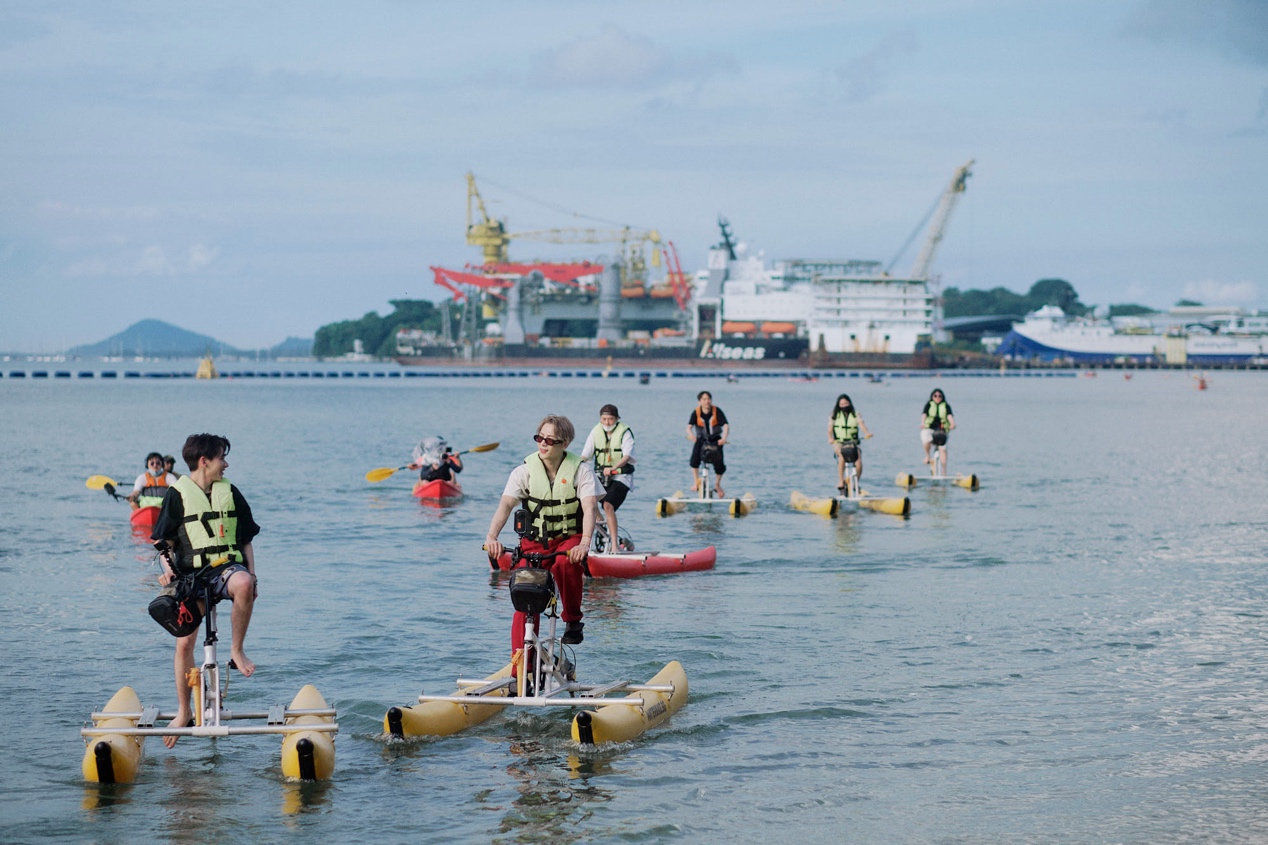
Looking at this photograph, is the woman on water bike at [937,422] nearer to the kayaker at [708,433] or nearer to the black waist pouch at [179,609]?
the kayaker at [708,433]

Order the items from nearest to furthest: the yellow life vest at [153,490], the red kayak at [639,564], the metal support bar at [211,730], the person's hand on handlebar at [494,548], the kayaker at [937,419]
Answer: the metal support bar at [211,730]
the person's hand on handlebar at [494,548]
the red kayak at [639,564]
the yellow life vest at [153,490]
the kayaker at [937,419]

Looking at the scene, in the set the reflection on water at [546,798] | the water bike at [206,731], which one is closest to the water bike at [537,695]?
the reflection on water at [546,798]

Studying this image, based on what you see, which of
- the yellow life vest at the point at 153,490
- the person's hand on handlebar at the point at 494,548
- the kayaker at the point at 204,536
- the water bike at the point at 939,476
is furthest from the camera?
the water bike at the point at 939,476

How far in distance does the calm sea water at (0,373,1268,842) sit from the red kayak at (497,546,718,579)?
333 millimetres

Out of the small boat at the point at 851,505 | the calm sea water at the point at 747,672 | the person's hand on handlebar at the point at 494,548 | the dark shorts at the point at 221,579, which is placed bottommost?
the calm sea water at the point at 747,672

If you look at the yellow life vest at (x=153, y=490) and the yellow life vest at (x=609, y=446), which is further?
the yellow life vest at (x=153, y=490)

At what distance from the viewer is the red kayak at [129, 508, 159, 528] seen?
2139cm

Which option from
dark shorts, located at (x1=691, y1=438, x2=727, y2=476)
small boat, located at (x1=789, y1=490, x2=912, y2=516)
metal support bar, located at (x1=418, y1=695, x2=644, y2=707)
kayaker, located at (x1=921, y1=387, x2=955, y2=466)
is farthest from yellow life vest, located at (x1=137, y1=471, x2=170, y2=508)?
kayaker, located at (x1=921, y1=387, x2=955, y2=466)

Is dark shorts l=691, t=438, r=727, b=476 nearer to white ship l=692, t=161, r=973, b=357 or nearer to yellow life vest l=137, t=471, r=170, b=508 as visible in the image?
yellow life vest l=137, t=471, r=170, b=508

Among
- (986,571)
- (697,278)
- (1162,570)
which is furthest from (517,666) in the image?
(697,278)

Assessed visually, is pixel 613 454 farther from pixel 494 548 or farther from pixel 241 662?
pixel 241 662

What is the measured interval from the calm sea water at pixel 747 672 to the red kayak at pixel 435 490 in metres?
0.62

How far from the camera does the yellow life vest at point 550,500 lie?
9.13 m

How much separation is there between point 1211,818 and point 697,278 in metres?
171
